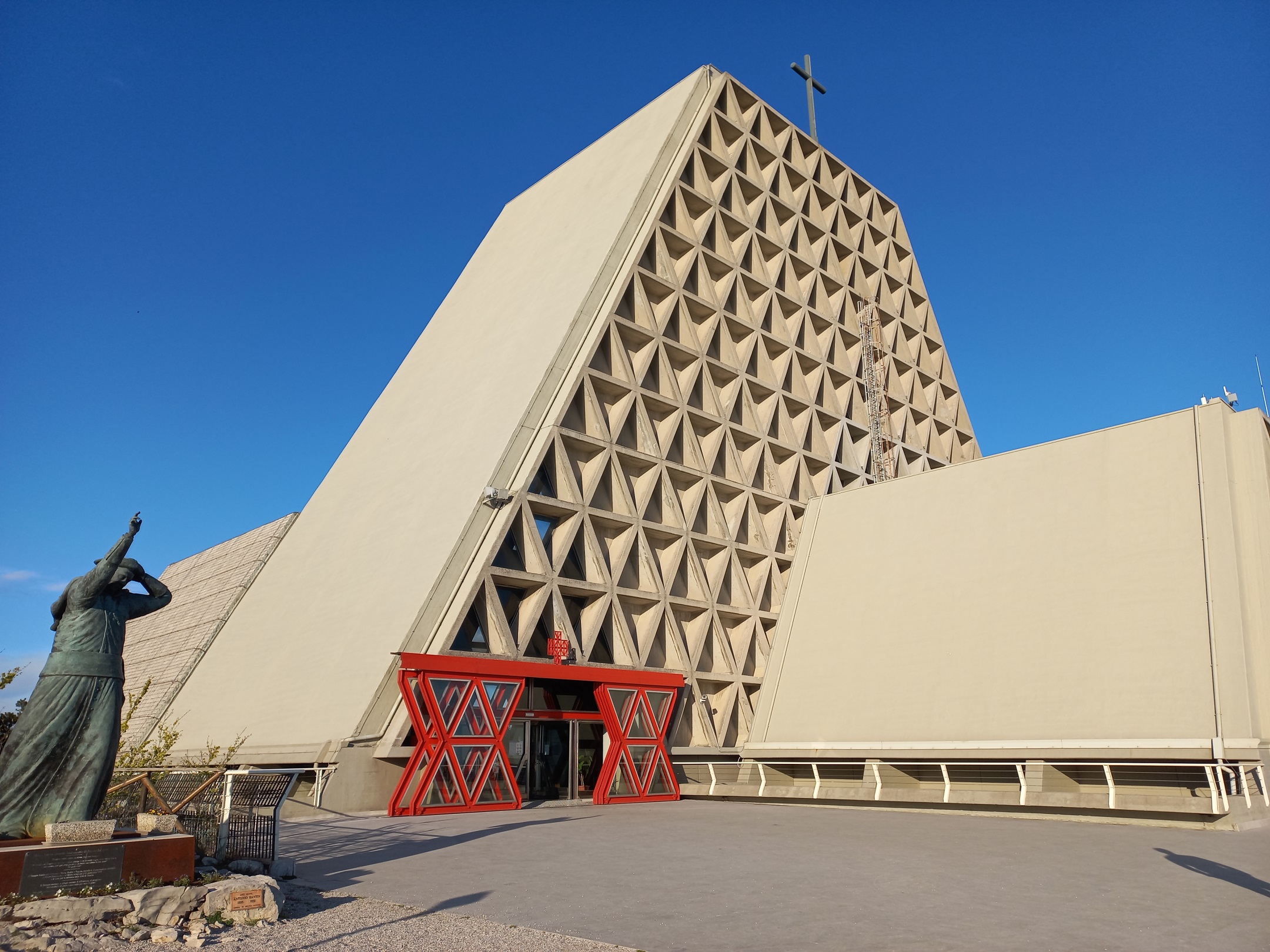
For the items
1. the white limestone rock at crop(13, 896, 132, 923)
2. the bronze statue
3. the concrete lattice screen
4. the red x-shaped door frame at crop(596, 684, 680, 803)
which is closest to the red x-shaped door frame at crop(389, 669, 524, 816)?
the concrete lattice screen

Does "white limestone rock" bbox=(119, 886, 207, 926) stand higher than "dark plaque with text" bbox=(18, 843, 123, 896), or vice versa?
"dark plaque with text" bbox=(18, 843, 123, 896)

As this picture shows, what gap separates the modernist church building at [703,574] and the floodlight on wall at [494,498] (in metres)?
0.08

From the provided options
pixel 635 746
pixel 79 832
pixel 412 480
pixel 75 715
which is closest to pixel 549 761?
pixel 635 746

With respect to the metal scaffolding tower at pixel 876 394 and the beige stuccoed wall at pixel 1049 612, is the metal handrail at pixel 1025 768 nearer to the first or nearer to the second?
the beige stuccoed wall at pixel 1049 612

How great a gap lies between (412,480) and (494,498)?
5.41 metres

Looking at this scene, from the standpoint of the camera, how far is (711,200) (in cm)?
3491

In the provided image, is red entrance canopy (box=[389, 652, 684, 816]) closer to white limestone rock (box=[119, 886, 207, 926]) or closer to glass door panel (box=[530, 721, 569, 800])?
glass door panel (box=[530, 721, 569, 800])

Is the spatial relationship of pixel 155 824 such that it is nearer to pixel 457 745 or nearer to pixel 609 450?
pixel 457 745

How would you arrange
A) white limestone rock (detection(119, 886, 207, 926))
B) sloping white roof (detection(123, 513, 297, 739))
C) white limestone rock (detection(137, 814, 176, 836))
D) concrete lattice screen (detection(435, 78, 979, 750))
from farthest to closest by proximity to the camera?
sloping white roof (detection(123, 513, 297, 739)) < concrete lattice screen (detection(435, 78, 979, 750)) < white limestone rock (detection(137, 814, 176, 836)) < white limestone rock (detection(119, 886, 207, 926))

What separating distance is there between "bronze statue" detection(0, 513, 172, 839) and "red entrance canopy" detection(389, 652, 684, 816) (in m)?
10.2

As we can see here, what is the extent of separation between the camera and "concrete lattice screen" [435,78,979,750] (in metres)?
26.3

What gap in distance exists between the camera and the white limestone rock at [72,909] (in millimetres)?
7465

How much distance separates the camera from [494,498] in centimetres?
2359

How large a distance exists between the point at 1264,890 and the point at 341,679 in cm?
1924
